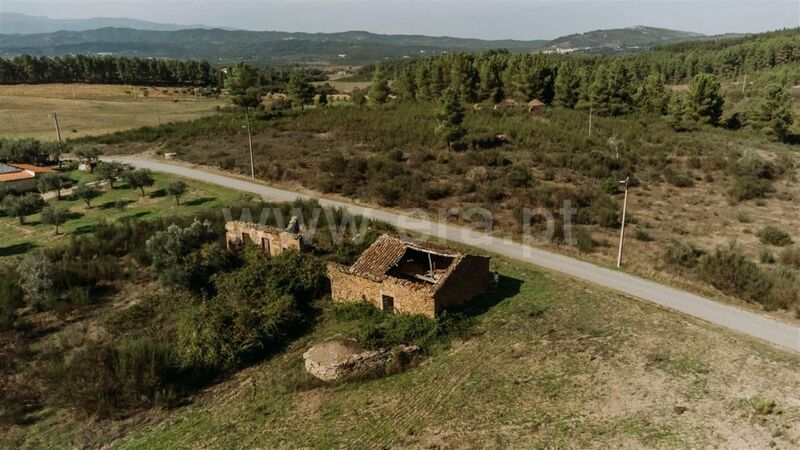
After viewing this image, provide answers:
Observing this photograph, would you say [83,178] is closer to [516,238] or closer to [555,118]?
[516,238]

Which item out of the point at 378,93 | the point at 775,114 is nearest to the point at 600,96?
the point at 775,114

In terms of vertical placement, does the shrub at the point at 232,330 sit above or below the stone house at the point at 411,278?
below

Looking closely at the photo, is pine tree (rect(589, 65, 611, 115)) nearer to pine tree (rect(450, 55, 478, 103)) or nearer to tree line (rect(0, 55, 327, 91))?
pine tree (rect(450, 55, 478, 103))

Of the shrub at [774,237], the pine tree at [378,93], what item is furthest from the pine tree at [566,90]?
the shrub at [774,237]

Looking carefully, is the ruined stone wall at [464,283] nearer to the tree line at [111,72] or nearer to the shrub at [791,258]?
the shrub at [791,258]

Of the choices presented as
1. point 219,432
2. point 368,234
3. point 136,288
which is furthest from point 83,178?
point 219,432

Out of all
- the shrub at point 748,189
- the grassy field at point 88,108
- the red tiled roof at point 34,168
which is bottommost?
the shrub at point 748,189

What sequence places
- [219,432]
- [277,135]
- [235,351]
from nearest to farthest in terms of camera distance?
[219,432] < [235,351] < [277,135]
